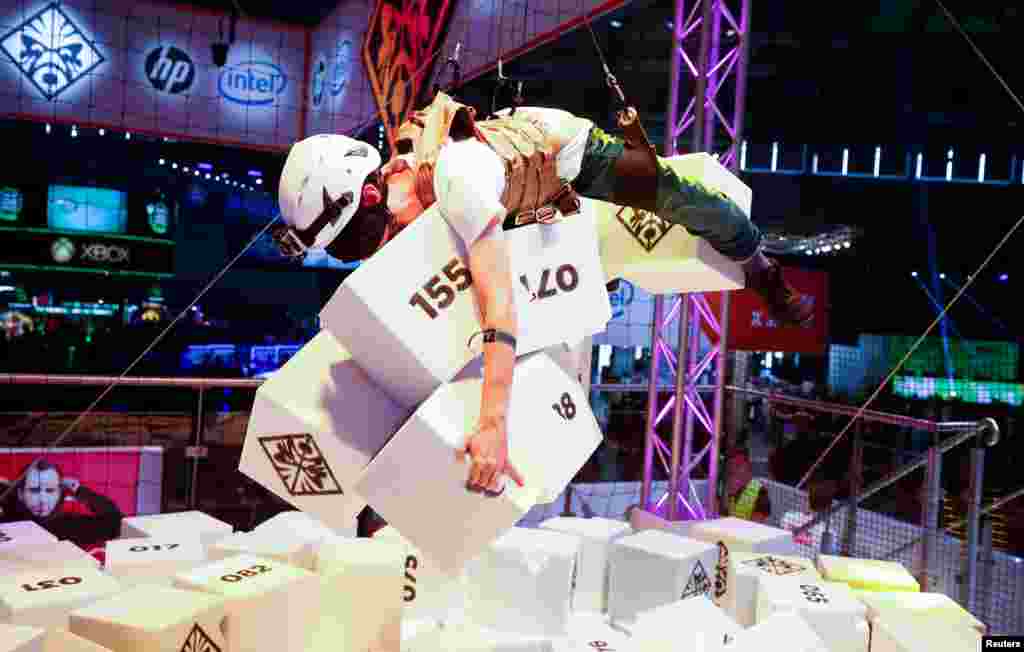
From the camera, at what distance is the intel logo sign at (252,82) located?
28.5 feet

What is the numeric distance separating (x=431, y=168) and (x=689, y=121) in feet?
9.75

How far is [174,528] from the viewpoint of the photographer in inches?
132

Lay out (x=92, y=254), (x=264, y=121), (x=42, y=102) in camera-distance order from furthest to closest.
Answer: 1. (x=92, y=254)
2. (x=264, y=121)
3. (x=42, y=102)

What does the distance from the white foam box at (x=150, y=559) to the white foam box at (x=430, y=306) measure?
1.40 m

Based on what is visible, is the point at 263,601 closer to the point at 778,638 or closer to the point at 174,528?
the point at 174,528

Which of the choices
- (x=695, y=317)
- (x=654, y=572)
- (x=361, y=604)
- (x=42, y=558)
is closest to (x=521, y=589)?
(x=361, y=604)

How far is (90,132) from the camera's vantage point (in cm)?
1160

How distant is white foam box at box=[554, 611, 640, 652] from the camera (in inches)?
116

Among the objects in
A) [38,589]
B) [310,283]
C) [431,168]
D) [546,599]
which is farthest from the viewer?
[310,283]

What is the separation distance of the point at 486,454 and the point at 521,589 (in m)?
1.42

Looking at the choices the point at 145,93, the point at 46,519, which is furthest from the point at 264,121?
the point at 46,519

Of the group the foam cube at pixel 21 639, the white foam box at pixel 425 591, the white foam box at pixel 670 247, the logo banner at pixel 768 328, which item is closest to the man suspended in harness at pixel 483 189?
the white foam box at pixel 670 247

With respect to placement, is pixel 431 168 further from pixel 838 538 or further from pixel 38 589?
pixel 838 538

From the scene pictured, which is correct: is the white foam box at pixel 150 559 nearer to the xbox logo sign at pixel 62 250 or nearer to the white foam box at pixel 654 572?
the white foam box at pixel 654 572
